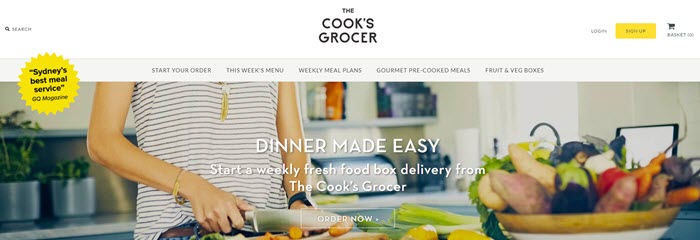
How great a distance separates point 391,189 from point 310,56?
272 millimetres

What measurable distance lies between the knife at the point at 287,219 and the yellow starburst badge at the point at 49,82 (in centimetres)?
37

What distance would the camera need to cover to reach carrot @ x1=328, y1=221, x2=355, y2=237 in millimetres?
1257

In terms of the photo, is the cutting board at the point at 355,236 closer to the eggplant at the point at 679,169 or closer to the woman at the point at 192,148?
the woman at the point at 192,148

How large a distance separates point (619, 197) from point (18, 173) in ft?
3.70

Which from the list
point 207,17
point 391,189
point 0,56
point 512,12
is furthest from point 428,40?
point 0,56

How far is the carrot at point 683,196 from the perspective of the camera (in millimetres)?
1167

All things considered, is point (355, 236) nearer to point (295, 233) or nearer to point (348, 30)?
point (295, 233)

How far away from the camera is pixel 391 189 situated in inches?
52.2

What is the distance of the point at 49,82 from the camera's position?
1.29 meters

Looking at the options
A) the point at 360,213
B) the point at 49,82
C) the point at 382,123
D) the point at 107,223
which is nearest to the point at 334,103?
the point at 382,123

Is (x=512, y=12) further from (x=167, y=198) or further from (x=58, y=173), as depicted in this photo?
(x=58, y=173)

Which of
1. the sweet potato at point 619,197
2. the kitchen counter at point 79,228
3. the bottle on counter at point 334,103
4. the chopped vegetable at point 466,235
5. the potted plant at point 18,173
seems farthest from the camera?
the bottle on counter at point 334,103

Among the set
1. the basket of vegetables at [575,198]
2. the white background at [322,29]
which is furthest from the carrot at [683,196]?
the white background at [322,29]

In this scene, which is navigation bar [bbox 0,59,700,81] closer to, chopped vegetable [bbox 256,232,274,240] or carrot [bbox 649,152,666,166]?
carrot [bbox 649,152,666,166]
